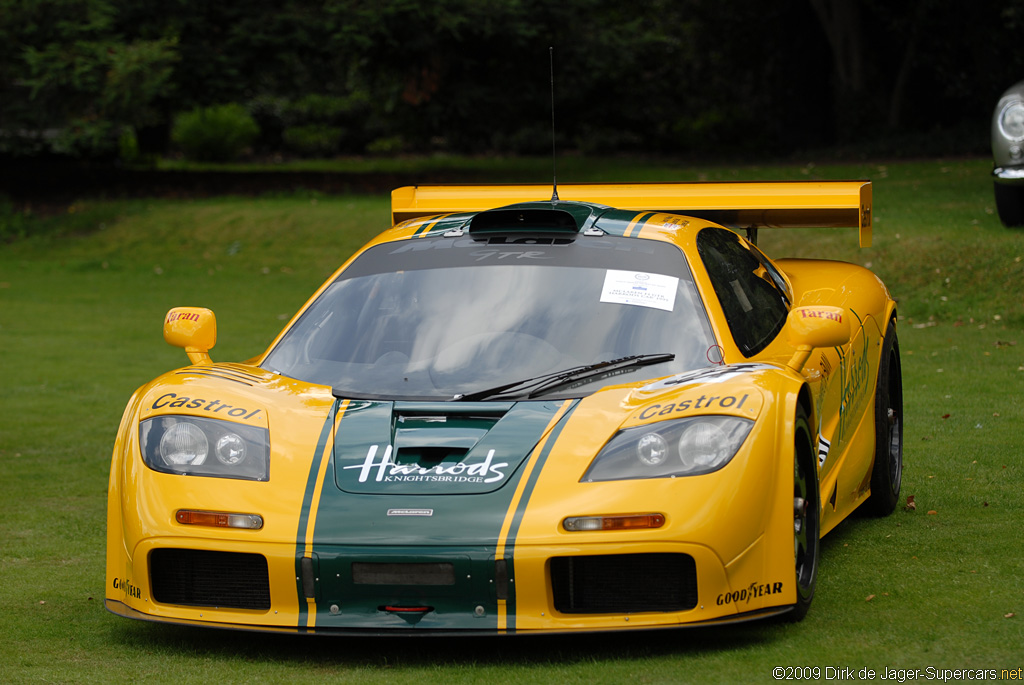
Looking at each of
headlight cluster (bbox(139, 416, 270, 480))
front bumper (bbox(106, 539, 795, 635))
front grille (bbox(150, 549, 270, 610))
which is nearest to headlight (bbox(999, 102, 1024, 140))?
front bumper (bbox(106, 539, 795, 635))

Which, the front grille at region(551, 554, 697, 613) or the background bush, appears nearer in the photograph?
the front grille at region(551, 554, 697, 613)

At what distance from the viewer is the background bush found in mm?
35844

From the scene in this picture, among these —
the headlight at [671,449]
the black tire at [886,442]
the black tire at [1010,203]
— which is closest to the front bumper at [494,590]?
the headlight at [671,449]

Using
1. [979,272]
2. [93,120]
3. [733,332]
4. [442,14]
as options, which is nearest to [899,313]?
[979,272]

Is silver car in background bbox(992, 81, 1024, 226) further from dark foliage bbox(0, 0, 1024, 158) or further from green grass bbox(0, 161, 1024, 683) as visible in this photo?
dark foliage bbox(0, 0, 1024, 158)

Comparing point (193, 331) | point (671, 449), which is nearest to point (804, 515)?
point (671, 449)

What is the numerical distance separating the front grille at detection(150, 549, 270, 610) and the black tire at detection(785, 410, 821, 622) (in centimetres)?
162

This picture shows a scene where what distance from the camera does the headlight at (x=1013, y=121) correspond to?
1277 cm

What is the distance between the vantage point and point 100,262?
19.7 meters

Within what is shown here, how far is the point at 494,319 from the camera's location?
479cm

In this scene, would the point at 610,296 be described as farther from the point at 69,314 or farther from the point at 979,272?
the point at 69,314

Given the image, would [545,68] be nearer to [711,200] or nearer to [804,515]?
[711,200]

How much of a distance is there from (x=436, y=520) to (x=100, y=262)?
17045mm

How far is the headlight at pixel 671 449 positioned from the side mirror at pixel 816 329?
703 mm
